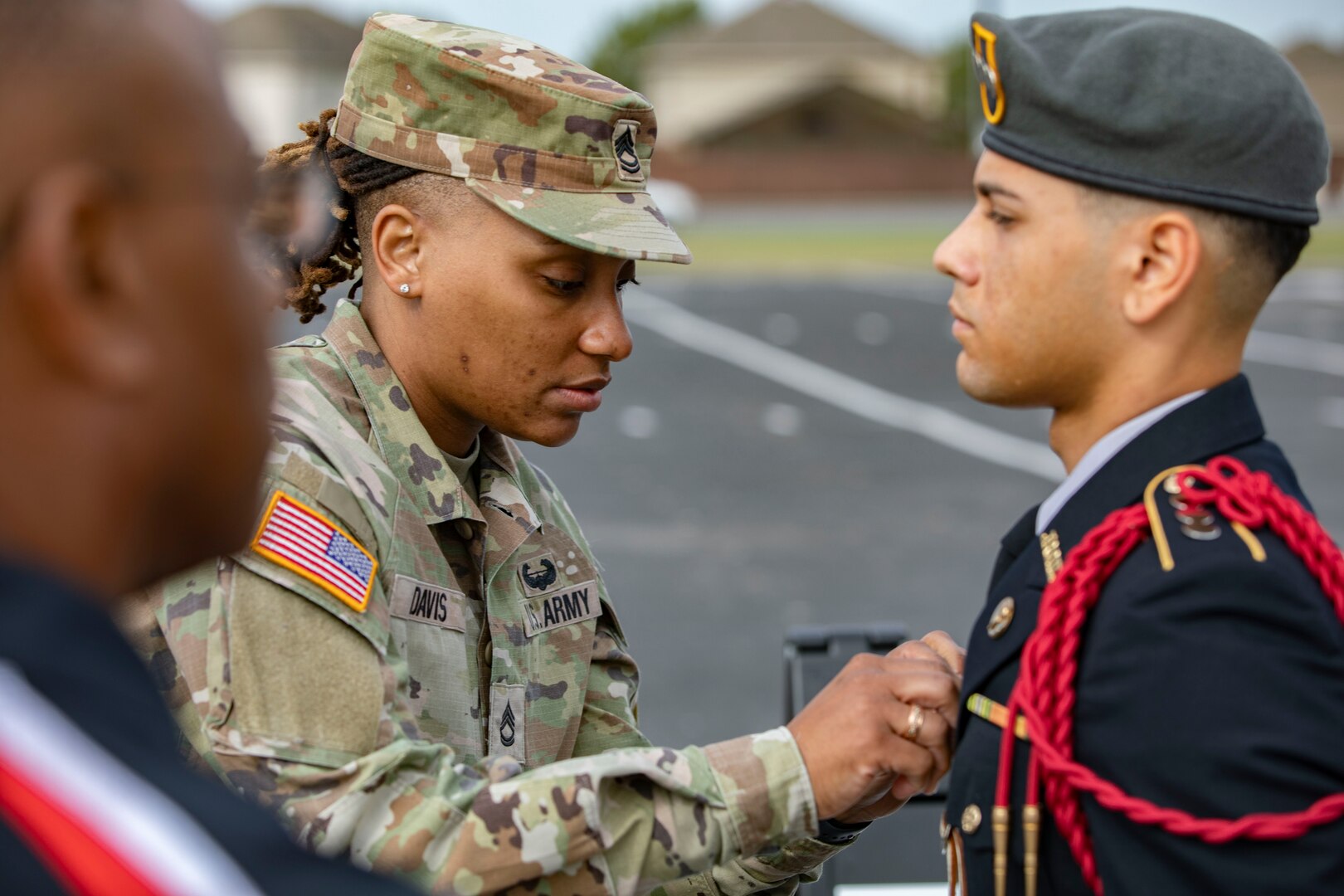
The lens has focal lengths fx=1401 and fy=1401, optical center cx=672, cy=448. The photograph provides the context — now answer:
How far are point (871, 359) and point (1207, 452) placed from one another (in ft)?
38.7

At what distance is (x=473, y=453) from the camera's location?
2.42m

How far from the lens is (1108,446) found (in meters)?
1.75

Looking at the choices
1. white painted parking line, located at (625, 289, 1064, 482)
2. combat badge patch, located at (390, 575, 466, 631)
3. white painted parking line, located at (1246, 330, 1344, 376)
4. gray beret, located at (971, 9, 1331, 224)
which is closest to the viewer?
gray beret, located at (971, 9, 1331, 224)

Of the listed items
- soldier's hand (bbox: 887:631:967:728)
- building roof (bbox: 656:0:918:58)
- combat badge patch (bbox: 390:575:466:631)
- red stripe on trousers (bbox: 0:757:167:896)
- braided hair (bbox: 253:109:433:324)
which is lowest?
building roof (bbox: 656:0:918:58)

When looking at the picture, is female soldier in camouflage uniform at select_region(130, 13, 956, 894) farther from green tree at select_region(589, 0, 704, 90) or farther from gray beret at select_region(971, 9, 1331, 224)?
green tree at select_region(589, 0, 704, 90)

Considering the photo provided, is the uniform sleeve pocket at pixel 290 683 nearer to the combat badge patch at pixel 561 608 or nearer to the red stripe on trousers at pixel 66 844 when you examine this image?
the combat badge patch at pixel 561 608

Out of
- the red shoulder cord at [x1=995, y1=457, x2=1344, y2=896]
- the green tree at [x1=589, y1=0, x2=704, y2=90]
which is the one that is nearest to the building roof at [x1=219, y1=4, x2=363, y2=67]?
the green tree at [x1=589, y1=0, x2=704, y2=90]

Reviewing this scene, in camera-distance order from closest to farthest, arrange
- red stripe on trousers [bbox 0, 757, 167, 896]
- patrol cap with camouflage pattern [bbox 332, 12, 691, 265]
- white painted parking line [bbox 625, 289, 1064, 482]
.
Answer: red stripe on trousers [bbox 0, 757, 167, 896]
patrol cap with camouflage pattern [bbox 332, 12, 691, 265]
white painted parking line [bbox 625, 289, 1064, 482]

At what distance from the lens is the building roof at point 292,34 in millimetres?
62469

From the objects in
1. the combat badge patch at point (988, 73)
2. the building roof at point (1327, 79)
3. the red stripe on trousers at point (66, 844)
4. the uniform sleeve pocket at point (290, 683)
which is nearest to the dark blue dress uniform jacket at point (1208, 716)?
the combat badge patch at point (988, 73)

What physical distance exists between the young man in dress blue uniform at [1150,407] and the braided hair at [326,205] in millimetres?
953

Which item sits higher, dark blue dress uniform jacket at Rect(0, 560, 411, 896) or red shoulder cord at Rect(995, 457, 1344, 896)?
dark blue dress uniform jacket at Rect(0, 560, 411, 896)

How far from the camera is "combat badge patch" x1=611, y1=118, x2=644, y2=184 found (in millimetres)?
2223

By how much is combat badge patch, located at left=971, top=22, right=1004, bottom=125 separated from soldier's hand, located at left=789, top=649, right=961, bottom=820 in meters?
0.74
